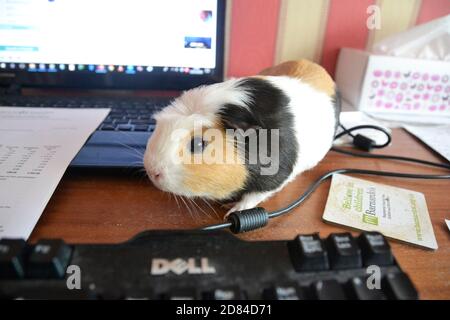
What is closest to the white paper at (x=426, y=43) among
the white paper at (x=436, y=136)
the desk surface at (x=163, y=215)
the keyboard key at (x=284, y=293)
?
the white paper at (x=436, y=136)

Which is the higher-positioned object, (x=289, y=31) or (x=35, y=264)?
(x=289, y=31)

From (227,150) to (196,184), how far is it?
0.19 feet

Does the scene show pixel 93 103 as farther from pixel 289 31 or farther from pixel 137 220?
pixel 289 31

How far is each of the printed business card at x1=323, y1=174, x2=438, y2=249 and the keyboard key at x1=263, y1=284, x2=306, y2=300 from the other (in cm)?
16

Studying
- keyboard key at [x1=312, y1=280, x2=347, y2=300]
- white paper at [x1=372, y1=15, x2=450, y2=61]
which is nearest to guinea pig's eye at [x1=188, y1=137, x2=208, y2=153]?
keyboard key at [x1=312, y1=280, x2=347, y2=300]

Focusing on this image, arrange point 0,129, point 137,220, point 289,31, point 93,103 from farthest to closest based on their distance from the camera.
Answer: point 289,31 → point 93,103 → point 0,129 → point 137,220

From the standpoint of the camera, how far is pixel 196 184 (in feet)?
1.23

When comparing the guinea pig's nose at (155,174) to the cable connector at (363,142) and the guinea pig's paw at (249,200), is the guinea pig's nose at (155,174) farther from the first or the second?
the cable connector at (363,142)

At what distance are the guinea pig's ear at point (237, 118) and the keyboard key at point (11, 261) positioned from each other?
9.3 inches

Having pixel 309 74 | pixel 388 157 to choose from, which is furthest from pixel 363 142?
pixel 309 74

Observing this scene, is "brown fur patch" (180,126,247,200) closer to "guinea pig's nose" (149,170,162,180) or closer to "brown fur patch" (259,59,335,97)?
"guinea pig's nose" (149,170,162,180)

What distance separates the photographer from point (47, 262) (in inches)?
9.0

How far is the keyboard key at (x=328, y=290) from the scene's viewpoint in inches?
8.7
